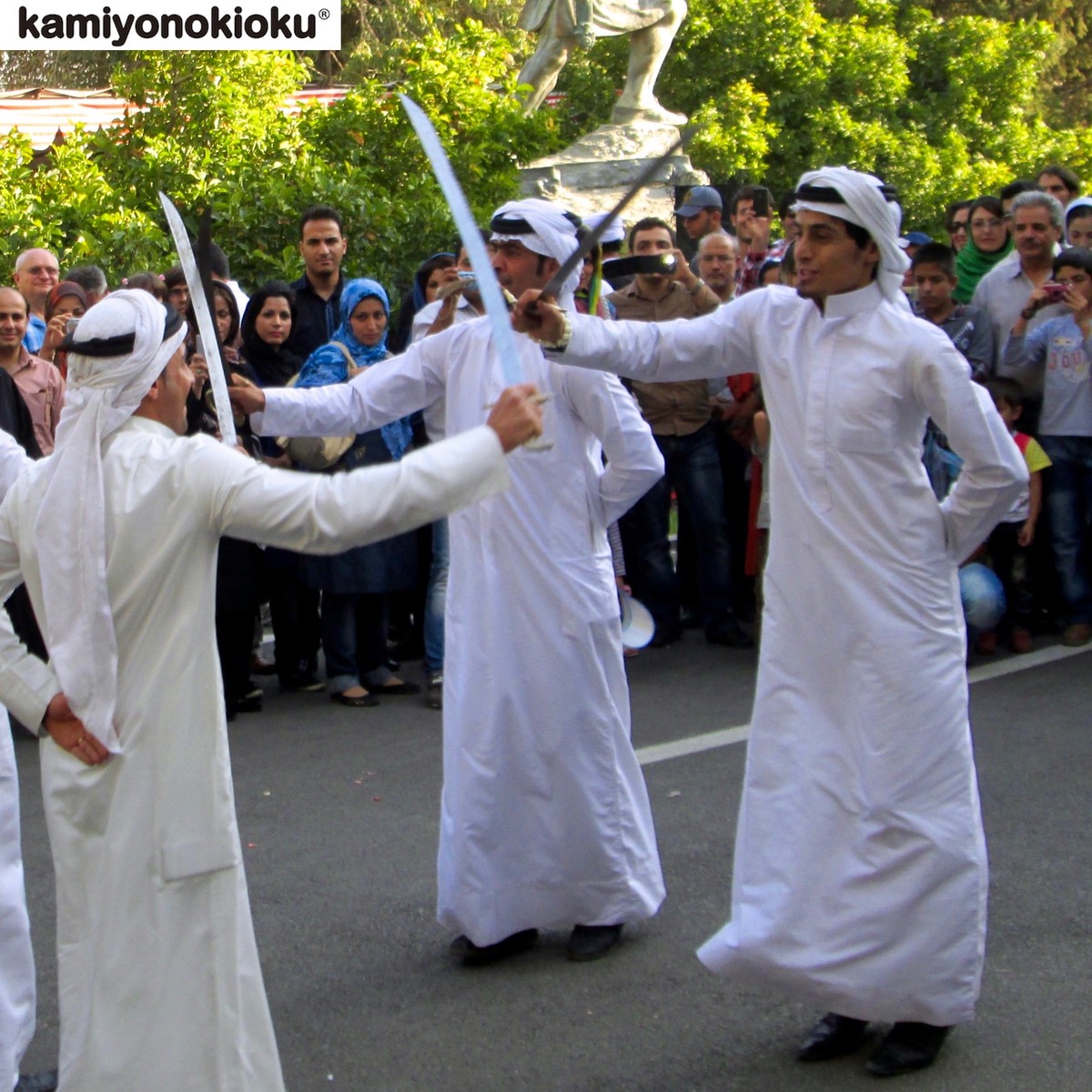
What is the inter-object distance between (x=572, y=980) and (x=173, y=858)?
168 centimetres

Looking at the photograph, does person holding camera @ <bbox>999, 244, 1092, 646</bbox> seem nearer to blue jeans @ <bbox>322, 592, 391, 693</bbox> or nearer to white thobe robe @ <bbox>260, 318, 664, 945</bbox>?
blue jeans @ <bbox>322, 592, 391, 693</bbox>

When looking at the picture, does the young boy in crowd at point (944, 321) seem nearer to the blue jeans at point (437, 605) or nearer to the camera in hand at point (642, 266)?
the camera in hand at point (642, 266)

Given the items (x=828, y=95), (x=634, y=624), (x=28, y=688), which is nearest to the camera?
(x=28, y=688)

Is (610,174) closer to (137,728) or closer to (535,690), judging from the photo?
(535,690)

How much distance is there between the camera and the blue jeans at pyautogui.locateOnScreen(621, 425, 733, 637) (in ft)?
29.8

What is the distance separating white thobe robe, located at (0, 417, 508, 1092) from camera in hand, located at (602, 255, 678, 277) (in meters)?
4.09

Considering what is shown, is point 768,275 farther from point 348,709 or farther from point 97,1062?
point 97,1062

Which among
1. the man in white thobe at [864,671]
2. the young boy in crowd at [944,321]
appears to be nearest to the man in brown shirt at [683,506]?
the young boy in crowd at [944,321]

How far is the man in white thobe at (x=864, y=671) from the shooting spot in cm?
400

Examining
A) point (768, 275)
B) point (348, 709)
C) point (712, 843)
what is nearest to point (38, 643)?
point (348, 709)

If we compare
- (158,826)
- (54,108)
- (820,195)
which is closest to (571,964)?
(158,826)

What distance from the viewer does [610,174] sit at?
1574 centimetres

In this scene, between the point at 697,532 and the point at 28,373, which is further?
the point at 697,532

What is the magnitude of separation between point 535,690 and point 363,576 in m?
3.33
